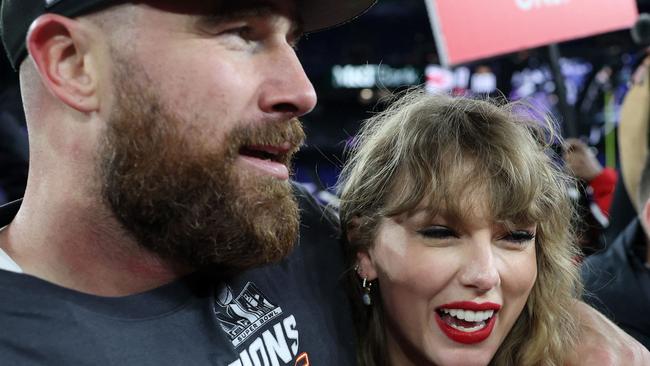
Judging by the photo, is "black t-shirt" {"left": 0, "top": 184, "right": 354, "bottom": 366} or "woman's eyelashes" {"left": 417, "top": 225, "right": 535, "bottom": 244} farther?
"woman's eyelashes" {"left": 417, "top": 225, "right": 535, "bottom": 244}

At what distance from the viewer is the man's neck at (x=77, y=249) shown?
105 cm

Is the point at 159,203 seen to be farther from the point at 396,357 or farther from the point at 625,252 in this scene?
the point at 625,252

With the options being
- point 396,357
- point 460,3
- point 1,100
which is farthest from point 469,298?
point 1,100

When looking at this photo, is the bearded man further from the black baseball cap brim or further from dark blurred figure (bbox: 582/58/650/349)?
dark blurred figure (bbox: 582/58/650/349)

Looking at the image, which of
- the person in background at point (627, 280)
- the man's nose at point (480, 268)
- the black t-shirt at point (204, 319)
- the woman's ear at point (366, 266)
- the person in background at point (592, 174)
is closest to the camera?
the black t-shirt at point (204, 319)

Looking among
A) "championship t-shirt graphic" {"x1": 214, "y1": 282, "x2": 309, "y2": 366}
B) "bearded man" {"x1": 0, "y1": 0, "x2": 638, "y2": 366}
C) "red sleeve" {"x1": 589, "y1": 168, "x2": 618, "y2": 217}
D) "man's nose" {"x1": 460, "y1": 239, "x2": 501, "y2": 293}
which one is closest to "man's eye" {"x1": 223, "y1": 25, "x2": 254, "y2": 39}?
"bearded man" {"x1": 0, "y1": 0, "x2": 638, "y2": 366}

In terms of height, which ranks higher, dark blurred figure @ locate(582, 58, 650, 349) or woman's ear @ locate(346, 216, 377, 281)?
woman's ear @ locate(346, 216, 377, 281)

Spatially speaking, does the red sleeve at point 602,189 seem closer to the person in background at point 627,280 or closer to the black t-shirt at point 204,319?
the person in background at point 627,280

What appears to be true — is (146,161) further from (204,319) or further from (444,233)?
(444,233)

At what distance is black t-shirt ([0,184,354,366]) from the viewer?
96 centimetres

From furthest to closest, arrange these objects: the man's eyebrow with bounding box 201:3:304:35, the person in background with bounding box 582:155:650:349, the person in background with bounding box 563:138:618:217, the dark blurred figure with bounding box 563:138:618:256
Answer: the person in background with bounding box 563:138:618:217, the dark blurred figure with bounding box 563:138:618:256, the person in background with bounding box 582:155:650:349, the man's eyebrow with bounding box 201:3:304:35

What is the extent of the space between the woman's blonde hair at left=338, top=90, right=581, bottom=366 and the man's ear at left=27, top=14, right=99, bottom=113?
578 millimetres

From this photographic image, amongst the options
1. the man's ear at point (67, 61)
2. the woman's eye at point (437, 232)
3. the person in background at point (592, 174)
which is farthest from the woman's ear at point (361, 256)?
the person in background at point (592, 174)

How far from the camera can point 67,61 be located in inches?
41.7
